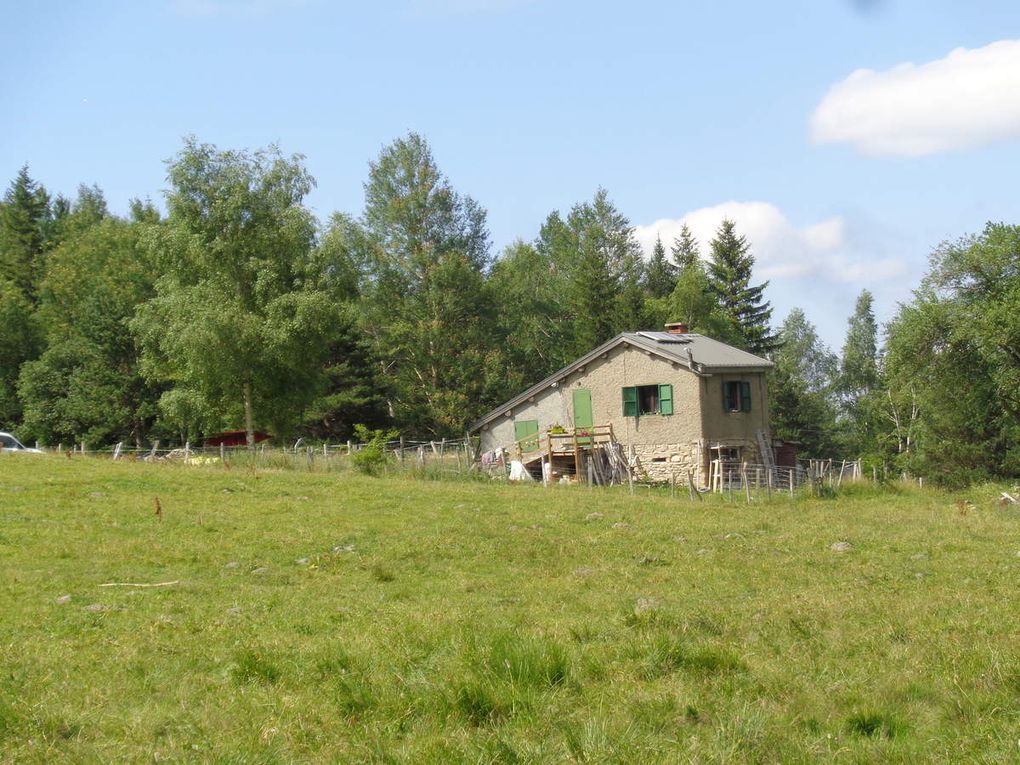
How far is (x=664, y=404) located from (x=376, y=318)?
89.8 ft

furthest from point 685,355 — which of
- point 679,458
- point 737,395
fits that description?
point 679,458

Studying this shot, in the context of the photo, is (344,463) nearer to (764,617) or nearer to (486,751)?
(764,617)

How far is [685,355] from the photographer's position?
145 feet

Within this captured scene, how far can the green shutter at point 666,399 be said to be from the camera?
44438 mm

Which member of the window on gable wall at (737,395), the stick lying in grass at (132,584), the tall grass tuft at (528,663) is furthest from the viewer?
the window on gable wall at (737,395)

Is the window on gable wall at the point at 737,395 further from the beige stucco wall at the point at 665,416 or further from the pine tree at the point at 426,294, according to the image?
the pine tree at the point at 426,294

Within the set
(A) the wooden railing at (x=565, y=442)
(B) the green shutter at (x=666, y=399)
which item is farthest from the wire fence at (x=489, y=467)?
(B) the green shutter at (x=666, y=399)

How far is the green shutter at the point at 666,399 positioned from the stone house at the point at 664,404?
4 centimetres

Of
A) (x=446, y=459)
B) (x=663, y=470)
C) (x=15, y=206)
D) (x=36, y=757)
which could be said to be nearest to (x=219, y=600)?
A: (x=36, y=757)

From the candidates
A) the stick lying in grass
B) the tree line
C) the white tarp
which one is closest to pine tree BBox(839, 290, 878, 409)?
the tree line

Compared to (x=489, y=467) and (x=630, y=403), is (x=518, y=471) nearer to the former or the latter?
(x=489, y=467)

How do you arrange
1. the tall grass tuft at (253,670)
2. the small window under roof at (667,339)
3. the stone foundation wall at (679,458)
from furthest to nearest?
the small window under roof at (667,339)
the stone foundation wall at (679,458)
the tall grass tuft at (253,670)

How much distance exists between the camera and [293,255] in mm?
52344

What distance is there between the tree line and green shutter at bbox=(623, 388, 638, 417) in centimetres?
1548
